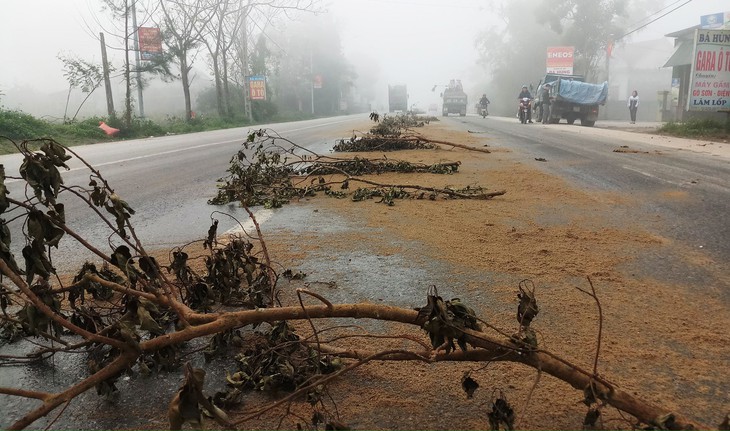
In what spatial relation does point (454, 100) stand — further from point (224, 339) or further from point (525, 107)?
point (224, 339)

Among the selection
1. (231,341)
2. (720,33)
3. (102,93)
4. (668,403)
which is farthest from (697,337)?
(102,93)

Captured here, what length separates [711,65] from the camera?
53.3 feet

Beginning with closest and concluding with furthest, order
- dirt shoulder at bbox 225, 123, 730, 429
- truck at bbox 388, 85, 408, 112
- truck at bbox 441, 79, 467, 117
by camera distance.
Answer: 1. dirt shoulder at bbox 225, 123, 730, 429
2. truck at bbox 441, 79, 467, 117
3. truck at bbox 388, 85, 408, 112

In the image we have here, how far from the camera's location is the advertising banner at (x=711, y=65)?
53.2 feet

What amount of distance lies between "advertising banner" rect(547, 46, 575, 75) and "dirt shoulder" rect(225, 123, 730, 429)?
45187 millimetres

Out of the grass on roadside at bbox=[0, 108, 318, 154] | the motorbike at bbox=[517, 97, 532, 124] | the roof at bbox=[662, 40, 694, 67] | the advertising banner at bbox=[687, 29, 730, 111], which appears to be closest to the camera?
the advertising banner at bbox=[687, 29, 730, 111]

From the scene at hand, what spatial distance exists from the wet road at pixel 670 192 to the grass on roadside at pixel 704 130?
607cm

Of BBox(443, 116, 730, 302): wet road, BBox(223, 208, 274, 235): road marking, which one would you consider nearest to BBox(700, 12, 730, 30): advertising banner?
BBox(443, 116, 730, 302): wet road

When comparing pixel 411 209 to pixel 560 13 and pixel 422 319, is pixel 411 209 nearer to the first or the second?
pixel 422 319

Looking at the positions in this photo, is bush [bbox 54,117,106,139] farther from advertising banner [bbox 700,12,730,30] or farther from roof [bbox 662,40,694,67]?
advertising banner [bbox 700,12,730,30]

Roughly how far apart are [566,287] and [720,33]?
1777 centimetres

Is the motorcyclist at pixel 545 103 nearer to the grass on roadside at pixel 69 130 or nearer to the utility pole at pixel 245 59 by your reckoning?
the grass on roadside at pixel 69 130

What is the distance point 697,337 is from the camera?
2131mm

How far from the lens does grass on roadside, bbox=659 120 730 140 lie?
15.9 meters
